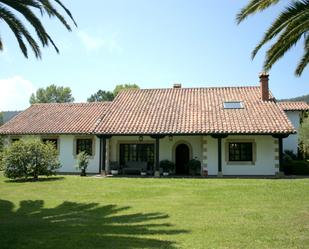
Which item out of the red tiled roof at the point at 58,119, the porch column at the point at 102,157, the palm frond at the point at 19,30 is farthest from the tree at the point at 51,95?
the palm frond at the point at 19,30

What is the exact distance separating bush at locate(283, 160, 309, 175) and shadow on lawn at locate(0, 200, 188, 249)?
568 inches

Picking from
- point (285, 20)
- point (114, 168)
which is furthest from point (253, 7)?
point (114, 168)

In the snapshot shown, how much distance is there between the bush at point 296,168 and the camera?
23.5m

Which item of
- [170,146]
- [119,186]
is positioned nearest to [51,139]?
[170,146]

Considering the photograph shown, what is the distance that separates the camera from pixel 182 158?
80.4 ft

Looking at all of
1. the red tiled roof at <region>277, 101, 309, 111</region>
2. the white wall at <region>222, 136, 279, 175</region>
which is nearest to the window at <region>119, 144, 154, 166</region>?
the white wall at <region>222, 136, 279, 175</region>

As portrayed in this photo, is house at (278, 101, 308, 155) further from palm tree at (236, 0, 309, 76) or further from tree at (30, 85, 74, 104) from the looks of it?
tree at (30, 85, 74, 104)

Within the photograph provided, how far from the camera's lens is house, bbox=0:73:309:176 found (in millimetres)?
22531

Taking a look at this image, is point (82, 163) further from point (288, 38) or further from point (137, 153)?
point (288, 38)

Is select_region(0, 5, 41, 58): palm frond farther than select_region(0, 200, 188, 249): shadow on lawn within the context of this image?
Yes

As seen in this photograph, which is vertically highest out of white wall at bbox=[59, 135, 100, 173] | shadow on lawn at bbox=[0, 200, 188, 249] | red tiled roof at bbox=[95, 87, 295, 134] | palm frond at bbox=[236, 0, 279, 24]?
palm frond at bbox=[236, 0, 279, 24]

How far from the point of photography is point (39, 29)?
12672 mm

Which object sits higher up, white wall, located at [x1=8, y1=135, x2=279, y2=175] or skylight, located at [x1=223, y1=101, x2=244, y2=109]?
skylight, located at [x1=223, y1=101, x2=244, y2=109]

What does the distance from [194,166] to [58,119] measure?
1058 cm
